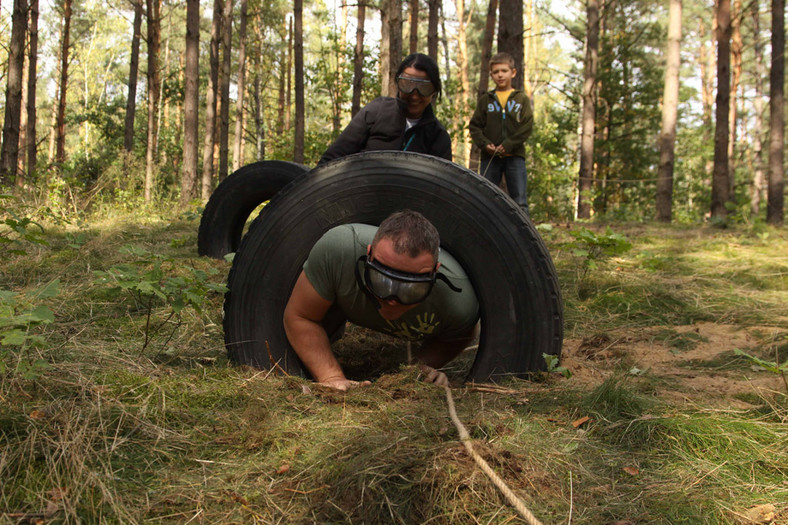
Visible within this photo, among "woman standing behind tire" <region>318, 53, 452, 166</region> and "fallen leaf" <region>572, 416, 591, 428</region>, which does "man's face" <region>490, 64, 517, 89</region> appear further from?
"fallen leaf" <region>572, 416, 591, 428</region>

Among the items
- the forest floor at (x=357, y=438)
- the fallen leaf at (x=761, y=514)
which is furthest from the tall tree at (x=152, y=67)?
the fallen leaf at (x=761, y=514)

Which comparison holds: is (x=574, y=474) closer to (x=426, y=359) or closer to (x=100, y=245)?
(x=426, y=359)

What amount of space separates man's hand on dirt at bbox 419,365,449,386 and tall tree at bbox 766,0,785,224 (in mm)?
10152

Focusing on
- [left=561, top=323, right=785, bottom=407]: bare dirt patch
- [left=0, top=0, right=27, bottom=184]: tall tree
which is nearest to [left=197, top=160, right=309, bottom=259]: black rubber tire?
[left=561, top=323, right=785, bottom=407]: bare dirt patch

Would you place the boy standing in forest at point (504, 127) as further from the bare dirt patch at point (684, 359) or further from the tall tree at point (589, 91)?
the tall tree at point (589, 91)

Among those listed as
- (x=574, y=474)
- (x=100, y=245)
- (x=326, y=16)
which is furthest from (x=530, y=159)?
(x=326, y=16)

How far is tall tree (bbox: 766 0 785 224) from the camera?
32.9 feet

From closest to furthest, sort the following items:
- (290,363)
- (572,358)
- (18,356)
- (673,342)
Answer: (18,356), (290,363), (572,358), (673,342)

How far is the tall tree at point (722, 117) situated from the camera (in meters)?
11.0

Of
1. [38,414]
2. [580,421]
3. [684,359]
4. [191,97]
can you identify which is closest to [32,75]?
[191,97]

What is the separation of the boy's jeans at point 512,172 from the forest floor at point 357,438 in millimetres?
2842

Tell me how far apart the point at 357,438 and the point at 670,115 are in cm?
1283

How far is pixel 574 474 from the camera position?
65.6 inches

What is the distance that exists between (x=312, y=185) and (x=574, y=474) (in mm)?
1706
